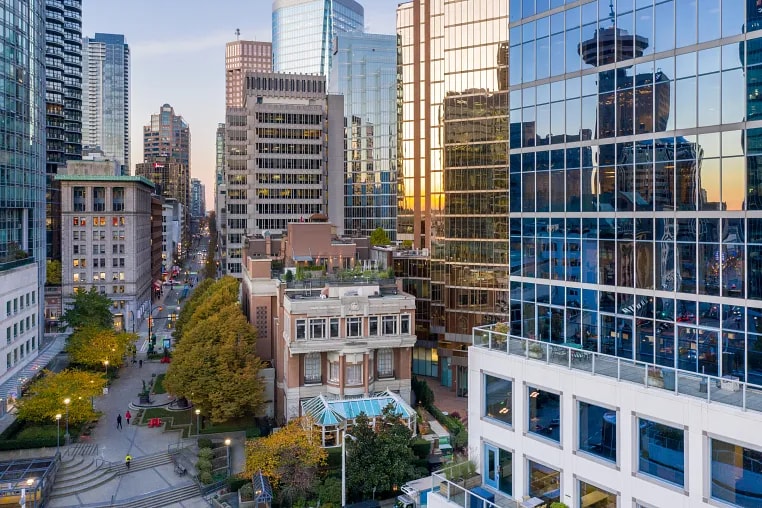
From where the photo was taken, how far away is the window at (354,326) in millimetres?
51406

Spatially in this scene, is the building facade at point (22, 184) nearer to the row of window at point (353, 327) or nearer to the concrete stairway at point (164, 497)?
the concrete stairway at point (164, 497)

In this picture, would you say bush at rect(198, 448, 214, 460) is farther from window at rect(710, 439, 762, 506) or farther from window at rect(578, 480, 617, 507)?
window at rect(710, 439, 762, 506)

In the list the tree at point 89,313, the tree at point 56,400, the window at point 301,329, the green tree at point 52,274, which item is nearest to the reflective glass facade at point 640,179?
the window at point 301,329

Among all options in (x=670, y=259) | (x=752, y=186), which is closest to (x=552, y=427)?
(x=670, y=259)

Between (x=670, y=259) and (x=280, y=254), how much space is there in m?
56.1

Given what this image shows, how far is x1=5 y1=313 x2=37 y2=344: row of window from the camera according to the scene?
58031mm

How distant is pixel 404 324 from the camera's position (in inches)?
2092

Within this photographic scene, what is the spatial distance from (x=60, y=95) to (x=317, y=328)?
100 meters

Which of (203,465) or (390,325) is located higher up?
(390,325)

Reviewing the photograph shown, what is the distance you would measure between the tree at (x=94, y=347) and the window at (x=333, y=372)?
31073 mm

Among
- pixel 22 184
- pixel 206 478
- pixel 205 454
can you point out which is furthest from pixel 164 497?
pixel 22 184

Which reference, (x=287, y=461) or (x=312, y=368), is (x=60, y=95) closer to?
(x=312, y=368)

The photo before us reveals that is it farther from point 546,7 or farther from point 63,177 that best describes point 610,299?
Answer: point 63,177

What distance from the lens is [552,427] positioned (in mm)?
24500
